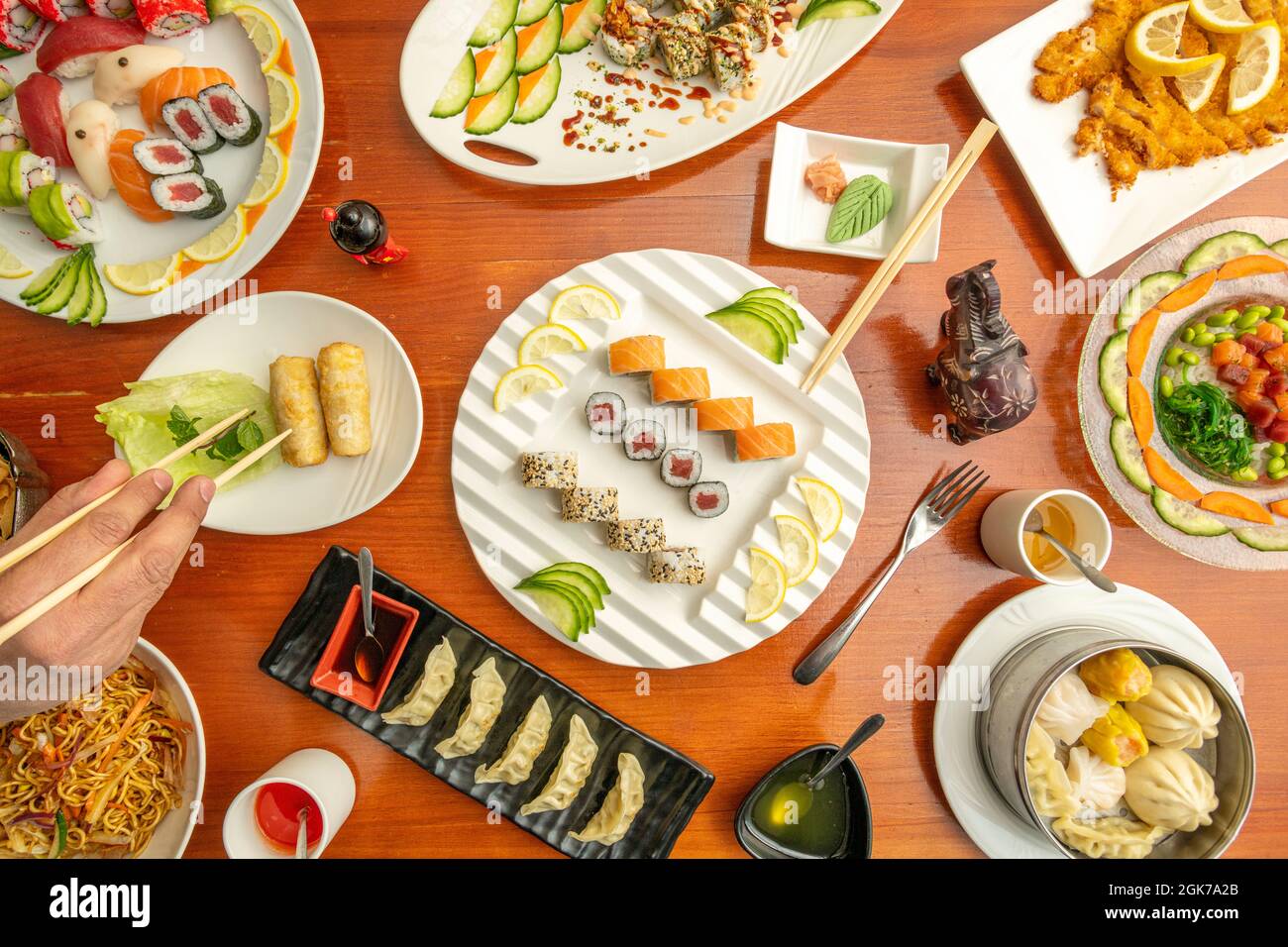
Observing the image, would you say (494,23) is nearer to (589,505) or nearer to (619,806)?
(589,505)

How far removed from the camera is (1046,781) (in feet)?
6.89

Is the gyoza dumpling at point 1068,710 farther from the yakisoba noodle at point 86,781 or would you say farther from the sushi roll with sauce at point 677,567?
the yakisoba noodle at point 86,781

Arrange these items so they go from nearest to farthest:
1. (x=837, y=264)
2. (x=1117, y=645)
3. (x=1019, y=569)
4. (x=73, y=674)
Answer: (x=73, y=674) → (x=1117, y=645) → (x=1019, y=569) → (x=837, y=264)

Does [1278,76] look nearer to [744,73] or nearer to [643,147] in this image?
[744,73]

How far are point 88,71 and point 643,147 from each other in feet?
6.34

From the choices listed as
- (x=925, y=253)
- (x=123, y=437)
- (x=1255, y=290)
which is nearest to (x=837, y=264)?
(x=925, y=253)

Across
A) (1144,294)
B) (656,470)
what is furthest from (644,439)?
(1144,294)

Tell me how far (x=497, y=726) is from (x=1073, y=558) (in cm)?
186

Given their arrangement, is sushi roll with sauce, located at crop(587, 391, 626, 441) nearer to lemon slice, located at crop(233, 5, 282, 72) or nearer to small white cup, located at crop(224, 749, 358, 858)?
small white cup, located at crop(224, 749, 358, 858)

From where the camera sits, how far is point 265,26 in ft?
7.88

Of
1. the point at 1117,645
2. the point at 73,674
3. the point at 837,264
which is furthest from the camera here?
the point at 837,264

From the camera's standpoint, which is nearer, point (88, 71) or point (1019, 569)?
point (1019, 569)

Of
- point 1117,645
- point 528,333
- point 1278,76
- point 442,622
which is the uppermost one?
point 1278,76

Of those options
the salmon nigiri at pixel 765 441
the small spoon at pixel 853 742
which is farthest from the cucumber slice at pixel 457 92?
the small spoon at pixel 853 742
